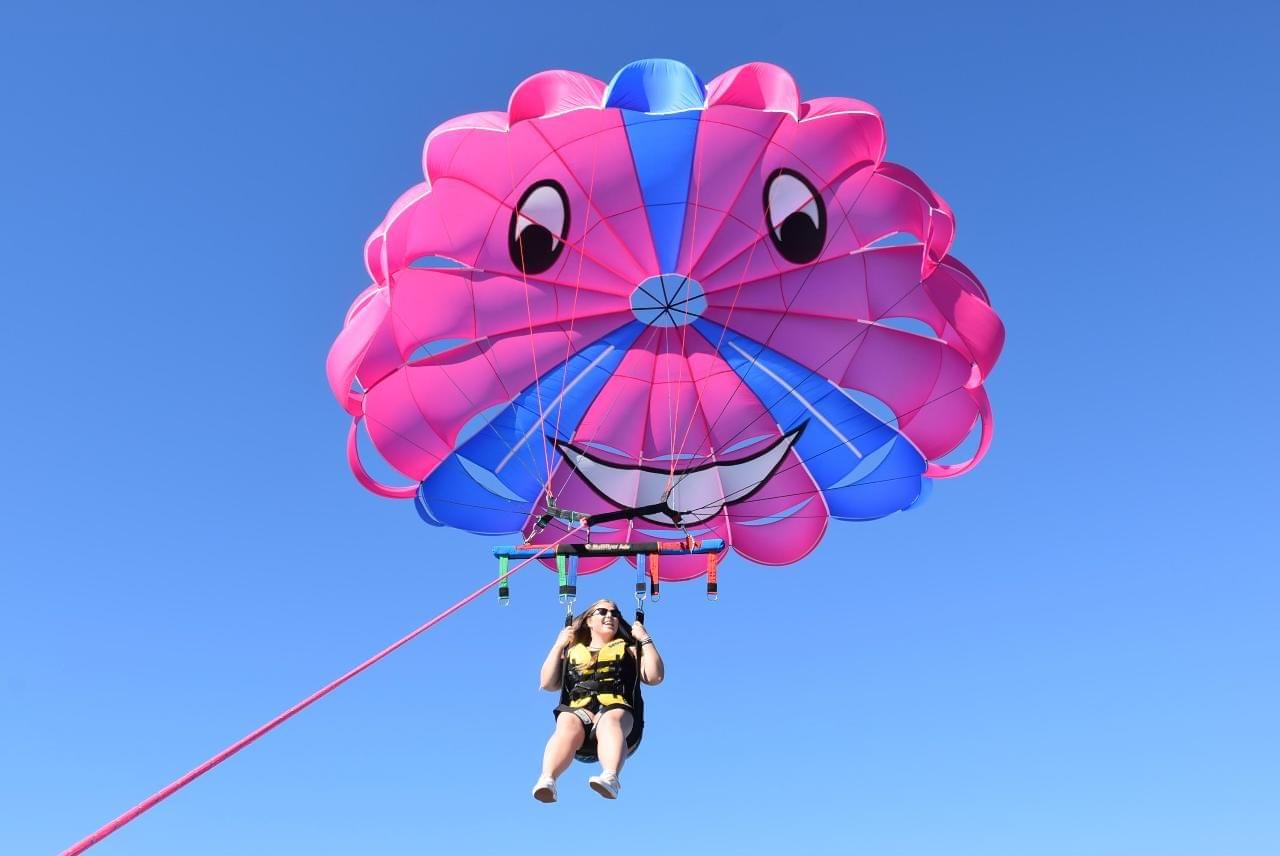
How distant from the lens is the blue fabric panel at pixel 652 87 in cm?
993

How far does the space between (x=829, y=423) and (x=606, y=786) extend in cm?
480

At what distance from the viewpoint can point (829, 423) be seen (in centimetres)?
1212

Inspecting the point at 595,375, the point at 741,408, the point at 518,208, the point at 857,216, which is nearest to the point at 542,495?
the point at 595,375

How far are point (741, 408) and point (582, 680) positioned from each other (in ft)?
12.5

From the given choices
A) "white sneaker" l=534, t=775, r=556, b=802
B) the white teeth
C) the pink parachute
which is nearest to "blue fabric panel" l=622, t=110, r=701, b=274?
the pink parachute

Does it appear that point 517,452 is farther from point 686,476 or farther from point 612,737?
point 612,737

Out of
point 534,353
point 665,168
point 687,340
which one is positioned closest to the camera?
point 665,168

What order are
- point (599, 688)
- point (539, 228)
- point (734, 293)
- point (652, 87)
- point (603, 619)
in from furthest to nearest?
point (734, 293), point (539, 228), point (652, 87), point (603, 619), point (599, 688)

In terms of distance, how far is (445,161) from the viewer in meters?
10.5

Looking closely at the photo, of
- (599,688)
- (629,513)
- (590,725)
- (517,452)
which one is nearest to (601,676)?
(599,688)

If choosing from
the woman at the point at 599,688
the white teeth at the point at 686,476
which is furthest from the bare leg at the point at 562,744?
the white teeth at the point at 686,476

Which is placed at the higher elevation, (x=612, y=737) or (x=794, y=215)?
(x=794, y=215)

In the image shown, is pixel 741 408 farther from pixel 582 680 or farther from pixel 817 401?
pixel 582 680

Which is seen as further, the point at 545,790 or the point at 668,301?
the point at 668,301
